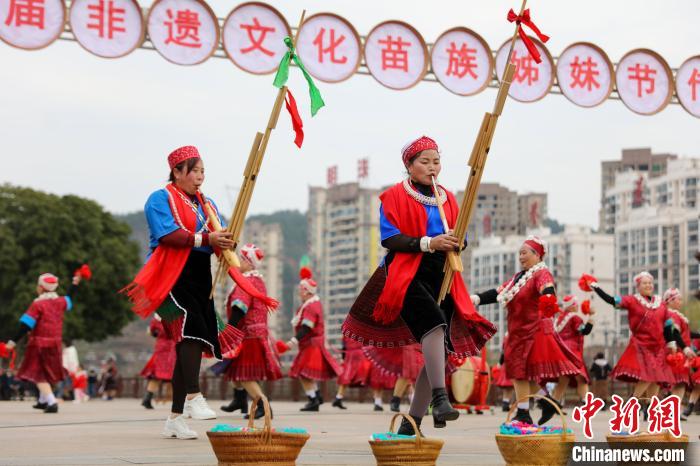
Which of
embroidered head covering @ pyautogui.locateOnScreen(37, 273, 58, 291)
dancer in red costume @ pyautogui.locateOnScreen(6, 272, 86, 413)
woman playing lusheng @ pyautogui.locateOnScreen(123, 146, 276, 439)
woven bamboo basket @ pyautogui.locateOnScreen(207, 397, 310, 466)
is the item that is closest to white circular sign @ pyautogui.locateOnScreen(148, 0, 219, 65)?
embroidered head covering @ pyautogui.locateOnScreen(37, 273, 58, 291)

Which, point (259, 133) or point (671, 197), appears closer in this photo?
point (259, 133)

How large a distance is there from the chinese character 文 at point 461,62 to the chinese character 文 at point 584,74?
1.52 m

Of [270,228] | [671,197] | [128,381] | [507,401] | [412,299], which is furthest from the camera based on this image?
[270,228]

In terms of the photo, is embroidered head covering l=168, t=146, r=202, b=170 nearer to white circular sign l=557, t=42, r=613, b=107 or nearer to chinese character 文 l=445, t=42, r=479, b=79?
chinese character 文 l=445, t=42, r=479, b=79

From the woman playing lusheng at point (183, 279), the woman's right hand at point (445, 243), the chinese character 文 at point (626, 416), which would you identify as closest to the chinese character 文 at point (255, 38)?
the woman playing lusheng at point (183, 279)

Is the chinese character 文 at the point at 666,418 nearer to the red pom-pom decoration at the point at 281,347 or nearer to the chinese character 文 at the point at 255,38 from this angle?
the red pom-pom decoration at the point at 281,347

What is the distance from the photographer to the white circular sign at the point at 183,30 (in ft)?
46.8

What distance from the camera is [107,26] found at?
550 inches

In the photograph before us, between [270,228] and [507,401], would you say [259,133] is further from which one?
[270,228]

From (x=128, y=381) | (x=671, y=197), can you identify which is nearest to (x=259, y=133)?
(x=128, y=381)

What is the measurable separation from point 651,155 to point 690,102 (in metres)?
165

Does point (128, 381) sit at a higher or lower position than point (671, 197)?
lower

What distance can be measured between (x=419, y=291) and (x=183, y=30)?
305 inches

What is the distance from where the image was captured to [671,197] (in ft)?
500
